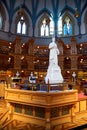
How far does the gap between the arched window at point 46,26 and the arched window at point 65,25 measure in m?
1.29

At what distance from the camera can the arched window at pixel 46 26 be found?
2686 centimetres

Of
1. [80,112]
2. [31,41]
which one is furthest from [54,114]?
[31,41]

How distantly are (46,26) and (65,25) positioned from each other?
306cm

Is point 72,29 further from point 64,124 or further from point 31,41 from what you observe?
point 64,124

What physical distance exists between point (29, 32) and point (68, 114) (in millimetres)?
20477

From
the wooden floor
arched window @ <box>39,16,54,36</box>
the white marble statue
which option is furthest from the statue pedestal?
arched window @ <box>39,16,54,36</box>

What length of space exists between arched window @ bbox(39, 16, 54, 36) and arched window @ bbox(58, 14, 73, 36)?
1.29 meters

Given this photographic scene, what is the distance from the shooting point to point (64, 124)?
7062 millimetres

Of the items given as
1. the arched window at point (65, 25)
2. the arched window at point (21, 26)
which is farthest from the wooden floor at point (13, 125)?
the arched window at point (65, 25)

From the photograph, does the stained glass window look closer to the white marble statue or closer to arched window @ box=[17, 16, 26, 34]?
arched window @ box=[17, 16, 26, 34]

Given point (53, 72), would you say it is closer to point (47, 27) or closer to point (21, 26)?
point (21, 26)

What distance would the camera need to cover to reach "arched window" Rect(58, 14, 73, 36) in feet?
86.6

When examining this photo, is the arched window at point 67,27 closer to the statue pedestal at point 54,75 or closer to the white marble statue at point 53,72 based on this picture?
the white marble statue at point 53,72

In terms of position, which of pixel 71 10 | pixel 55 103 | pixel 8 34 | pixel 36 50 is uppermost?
pixel 71 10
